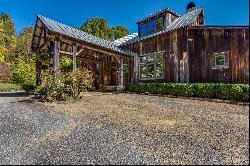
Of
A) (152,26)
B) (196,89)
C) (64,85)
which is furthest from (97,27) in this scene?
(64,85)

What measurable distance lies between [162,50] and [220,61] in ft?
15.0

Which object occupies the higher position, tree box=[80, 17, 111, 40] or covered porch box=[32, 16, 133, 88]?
tree box=[80, 17, 111, 40]

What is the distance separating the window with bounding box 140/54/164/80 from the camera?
60.6 ft

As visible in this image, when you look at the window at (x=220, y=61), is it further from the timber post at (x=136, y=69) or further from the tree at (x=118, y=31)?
the tree at (x=118, y=31)

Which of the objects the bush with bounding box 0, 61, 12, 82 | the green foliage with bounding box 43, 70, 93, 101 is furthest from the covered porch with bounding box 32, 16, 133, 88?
the bush with bounding box 0, 61, 12, 82

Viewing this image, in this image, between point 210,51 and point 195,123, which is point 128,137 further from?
point 210,51

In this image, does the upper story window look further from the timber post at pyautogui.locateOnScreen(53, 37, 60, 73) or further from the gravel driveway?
the gravel driveway

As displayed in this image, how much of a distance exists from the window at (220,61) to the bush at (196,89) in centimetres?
291

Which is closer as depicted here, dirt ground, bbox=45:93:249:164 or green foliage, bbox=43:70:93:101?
dirt ground, bbox=45:93:249:164

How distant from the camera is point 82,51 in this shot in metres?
18.5

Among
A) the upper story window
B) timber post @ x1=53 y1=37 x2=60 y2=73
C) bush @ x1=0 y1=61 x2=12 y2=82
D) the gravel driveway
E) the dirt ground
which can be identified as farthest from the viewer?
bush @ x1=0 y1=61 x2=12 y2=82

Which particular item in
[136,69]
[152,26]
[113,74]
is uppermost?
[152,26]

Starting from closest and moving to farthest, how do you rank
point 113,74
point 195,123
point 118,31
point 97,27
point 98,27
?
1. point 195,123
2. point 113,74
3. point 97,27
4. point 98,27
5. point 118,31

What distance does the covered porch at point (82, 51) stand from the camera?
1348cm
